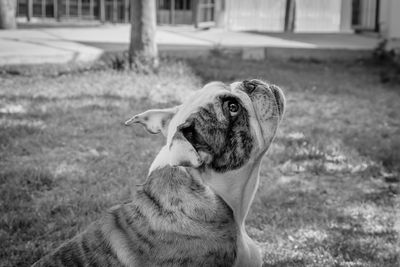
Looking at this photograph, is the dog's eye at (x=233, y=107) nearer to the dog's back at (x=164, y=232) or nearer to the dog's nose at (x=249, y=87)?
the dog's nose at (x=249, y=87)

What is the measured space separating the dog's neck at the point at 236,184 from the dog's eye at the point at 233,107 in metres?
0.31

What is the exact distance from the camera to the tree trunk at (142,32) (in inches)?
392

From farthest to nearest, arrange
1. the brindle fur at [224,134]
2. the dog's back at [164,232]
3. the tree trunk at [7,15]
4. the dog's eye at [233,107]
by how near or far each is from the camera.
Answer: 1. the tree trunk at [7,15]
2. the dog's eye at [233,107]
3. the brindle fur at [224,134]
4. the dog's back at [164,232]

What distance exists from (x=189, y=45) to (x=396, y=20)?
459cm

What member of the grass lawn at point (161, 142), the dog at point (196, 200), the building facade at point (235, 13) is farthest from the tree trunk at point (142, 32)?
the building facade at point (235, 13)

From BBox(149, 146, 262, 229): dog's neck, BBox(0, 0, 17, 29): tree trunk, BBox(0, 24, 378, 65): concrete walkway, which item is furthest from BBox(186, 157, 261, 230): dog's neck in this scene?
BBox(0, 0, 17, 29): tree trunk

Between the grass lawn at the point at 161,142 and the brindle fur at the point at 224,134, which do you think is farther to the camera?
the grass lawn at the point at 161,142

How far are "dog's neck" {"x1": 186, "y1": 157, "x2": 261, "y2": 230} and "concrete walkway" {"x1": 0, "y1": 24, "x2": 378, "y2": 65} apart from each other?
7.68 metres

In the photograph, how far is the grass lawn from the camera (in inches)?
187

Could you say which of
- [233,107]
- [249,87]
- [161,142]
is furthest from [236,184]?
[161,142]

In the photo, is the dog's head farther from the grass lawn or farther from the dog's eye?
the grass lawn

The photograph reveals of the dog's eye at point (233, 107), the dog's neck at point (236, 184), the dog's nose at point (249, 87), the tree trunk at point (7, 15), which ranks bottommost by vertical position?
the dog's neck at point (236, 184)

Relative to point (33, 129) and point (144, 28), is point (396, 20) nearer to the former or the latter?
point (144, 28)

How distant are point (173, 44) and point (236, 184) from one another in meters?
9.72
